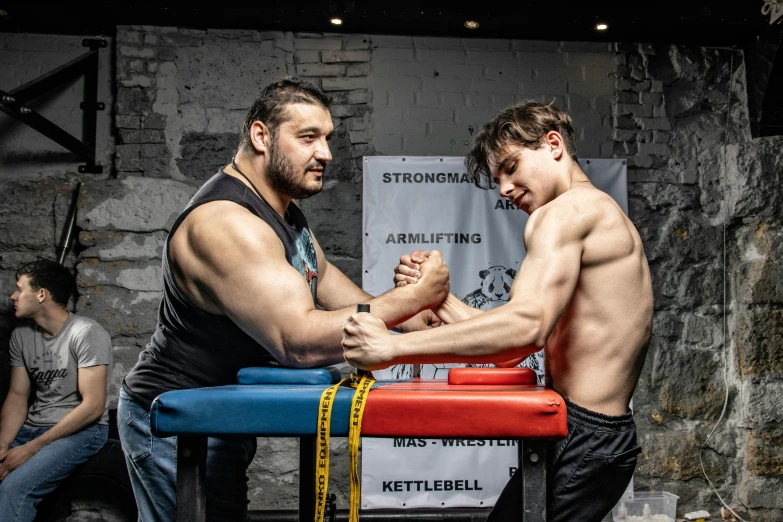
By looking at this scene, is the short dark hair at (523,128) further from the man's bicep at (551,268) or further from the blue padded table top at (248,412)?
the blue padded table top at (248,412)

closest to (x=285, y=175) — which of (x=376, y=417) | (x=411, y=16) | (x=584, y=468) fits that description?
(x=376, y=417)

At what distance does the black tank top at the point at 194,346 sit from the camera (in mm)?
1882

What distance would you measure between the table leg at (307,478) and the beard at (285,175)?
768mm

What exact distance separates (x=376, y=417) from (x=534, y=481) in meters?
0.34

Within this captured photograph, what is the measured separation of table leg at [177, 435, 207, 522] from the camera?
4.75 feet

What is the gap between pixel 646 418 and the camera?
3.93 m

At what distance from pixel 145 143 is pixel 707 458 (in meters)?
3.63

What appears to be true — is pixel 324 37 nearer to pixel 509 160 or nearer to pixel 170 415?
pixel 509 160

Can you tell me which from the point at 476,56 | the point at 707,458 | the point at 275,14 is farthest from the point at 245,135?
the point at 707,458

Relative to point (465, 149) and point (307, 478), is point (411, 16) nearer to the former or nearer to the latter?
point (465, 149)

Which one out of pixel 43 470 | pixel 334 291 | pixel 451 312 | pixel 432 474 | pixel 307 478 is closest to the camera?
pixel 307 478

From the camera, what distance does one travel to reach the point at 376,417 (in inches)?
54.4

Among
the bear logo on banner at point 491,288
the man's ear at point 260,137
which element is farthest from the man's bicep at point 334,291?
the bear logo on banner at point 491,288

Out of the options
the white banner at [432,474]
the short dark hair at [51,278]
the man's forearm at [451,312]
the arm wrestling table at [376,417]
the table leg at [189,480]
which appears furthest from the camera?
the white banner at [432,474]
